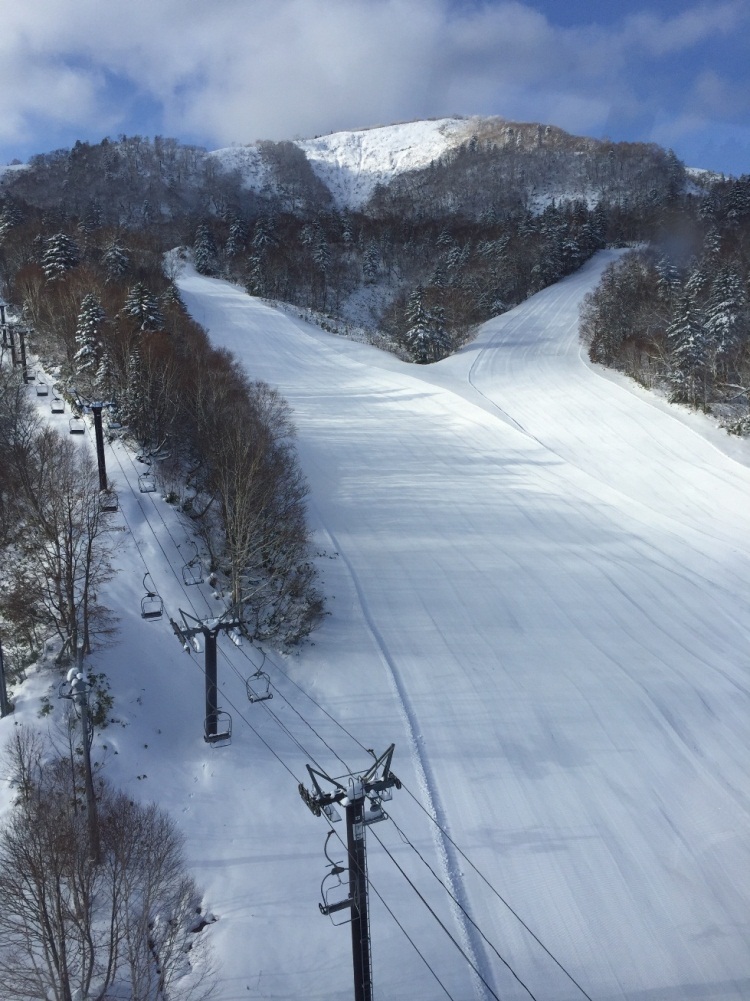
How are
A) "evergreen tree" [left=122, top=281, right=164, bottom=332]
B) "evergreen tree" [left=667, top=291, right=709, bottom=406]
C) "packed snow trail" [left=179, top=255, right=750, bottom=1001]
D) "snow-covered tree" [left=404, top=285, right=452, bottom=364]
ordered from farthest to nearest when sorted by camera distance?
"snow-covered tree" [left=404, top=285, right=452, bottom=364], "evergreen tree" [left=667, top=291, right=709, bottom=406], "evergreen tree" [left=122, top=281, right=164, bottom=332], "packed snow trail" [left=179, top=255, right=750, bottom=1001]

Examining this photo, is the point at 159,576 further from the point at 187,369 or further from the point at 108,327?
the point at 108,327

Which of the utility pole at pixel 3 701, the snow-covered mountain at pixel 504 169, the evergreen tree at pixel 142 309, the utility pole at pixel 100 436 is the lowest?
the utility pole at pixel 3 701

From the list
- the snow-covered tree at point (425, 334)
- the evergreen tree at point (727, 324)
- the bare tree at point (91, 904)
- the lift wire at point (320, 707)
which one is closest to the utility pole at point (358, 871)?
the bare tree at point (91, 904)

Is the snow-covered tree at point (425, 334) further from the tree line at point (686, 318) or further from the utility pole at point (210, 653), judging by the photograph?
the utility pole at point (210, 653)

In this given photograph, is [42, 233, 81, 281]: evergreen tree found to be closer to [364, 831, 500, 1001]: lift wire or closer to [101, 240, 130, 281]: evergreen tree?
[101, 240, 130, 281]: evergreen tree

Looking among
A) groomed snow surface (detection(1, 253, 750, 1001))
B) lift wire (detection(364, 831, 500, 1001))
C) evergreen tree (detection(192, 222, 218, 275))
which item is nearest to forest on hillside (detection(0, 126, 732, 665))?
evergreen tree (detection(192, 222, 218, 275))

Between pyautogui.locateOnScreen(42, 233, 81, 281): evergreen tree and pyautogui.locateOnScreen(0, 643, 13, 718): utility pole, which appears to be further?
pyautogui.locateOnScreen(42, 233, 81, 281): evergreen tree

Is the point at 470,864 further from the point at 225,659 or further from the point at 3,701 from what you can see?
the point at 3,701
